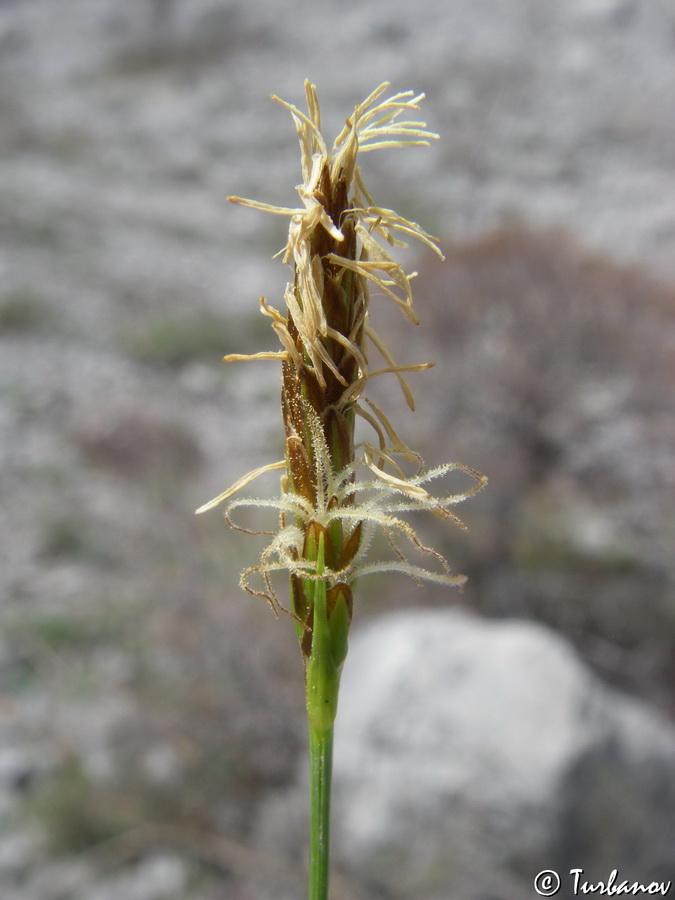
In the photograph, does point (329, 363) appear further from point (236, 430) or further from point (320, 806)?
point (236, 430)

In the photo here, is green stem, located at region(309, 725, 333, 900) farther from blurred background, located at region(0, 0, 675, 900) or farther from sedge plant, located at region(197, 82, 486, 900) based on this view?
blurred background, located at region(0, 0, 675, 900)

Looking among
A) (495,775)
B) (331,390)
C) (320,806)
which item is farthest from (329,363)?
(495,775)

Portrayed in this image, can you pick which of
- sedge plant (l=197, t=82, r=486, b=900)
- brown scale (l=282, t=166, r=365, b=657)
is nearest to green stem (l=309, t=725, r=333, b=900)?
sedge plant (l=197, t=82, r=486, b=900)

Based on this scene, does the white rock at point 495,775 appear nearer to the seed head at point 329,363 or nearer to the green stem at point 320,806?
the green stem at point 320,806

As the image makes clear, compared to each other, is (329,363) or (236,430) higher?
(329,363)

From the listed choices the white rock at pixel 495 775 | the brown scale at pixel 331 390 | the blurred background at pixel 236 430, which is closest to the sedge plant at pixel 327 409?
the brown scale at pixel 331 390

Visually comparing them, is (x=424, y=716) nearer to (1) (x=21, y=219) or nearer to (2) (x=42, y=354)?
(2) (x=42, y=354)
